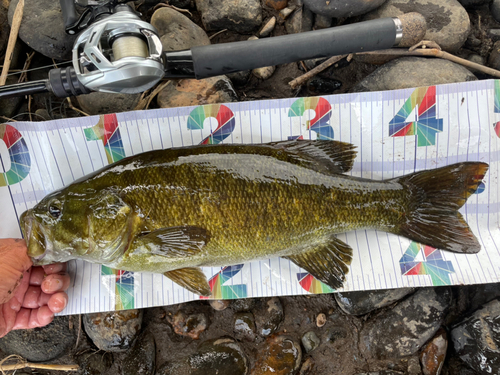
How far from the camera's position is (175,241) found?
1.95 metres

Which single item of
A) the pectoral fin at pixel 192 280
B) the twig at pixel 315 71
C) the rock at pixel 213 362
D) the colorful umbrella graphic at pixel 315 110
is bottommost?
the rock at pixel 213 362

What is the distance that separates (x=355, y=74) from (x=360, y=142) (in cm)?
62

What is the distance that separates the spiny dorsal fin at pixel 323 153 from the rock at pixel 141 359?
1.82 metres

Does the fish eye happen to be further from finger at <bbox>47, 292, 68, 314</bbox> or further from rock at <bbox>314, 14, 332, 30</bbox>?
rock at <bbox>314, 14, 332, 30</bbox>

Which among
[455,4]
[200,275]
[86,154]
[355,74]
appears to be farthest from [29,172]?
[455,4]

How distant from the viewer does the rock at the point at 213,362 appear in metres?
2.49

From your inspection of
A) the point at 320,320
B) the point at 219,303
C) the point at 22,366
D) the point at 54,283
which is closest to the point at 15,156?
the point at 54,283

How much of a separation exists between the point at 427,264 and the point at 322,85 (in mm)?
1585

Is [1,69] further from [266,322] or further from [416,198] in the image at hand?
[416,198]

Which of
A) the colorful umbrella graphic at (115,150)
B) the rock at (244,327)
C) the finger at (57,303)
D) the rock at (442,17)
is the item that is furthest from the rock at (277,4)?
the finger at (57,303)

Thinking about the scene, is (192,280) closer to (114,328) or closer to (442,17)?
(114,328)

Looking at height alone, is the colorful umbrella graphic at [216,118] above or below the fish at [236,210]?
above

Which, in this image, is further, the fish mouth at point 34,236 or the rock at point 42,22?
the rock at point 42,22

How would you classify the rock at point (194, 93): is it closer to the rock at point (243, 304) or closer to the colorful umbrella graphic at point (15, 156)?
the colorful umbrella graphic at point (15, 156)
